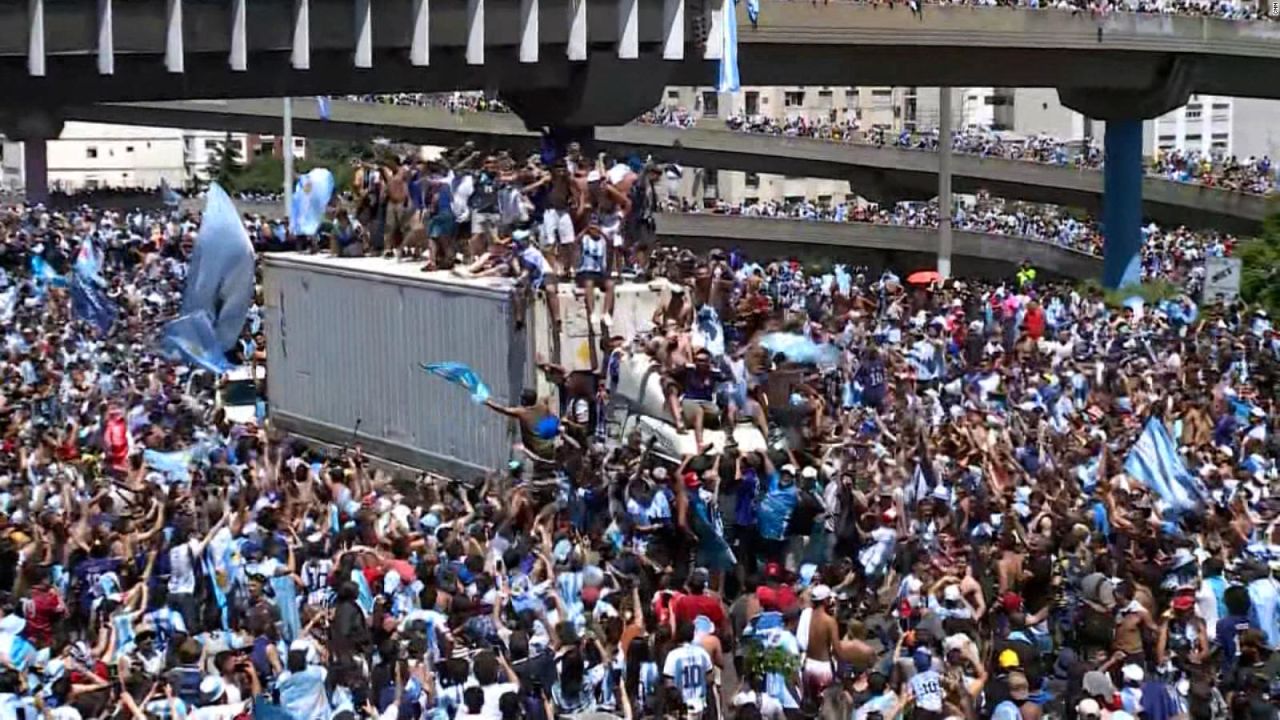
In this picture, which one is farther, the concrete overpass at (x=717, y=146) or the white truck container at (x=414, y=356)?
the concrete overpass at (x=717, y=146)

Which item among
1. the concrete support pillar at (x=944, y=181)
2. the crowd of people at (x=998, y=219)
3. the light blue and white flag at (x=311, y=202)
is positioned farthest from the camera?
the crowd of people at (x=998, y=219)

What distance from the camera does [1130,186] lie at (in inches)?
2160

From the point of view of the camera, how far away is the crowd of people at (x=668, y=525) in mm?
13000

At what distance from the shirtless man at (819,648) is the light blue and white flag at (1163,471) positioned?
513 cm

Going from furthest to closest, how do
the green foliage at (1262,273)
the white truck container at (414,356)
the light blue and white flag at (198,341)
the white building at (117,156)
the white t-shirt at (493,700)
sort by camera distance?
the white building at (117,156) < the green foliage at (1262,273) < the light blue and white flag at (198,341) < the white truck container at (414,356) < the white t-shirt at (493,700)

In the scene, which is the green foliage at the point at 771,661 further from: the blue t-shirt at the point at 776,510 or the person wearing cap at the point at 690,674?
the blue t-shirt at the point at 776,510

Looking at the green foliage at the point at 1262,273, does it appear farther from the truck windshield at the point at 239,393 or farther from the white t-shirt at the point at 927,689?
the white t-shirt at the point at 927,689

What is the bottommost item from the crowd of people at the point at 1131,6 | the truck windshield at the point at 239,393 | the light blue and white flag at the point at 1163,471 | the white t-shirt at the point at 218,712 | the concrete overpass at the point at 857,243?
the concrete overpass at the point at 857,243

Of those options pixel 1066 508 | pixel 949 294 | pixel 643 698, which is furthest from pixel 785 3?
pixel 643 698

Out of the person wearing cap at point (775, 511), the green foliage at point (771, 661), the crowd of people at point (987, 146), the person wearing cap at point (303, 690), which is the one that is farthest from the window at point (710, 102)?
the person wearing cap at point (303, 690)

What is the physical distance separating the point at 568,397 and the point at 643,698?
6492 millimetres

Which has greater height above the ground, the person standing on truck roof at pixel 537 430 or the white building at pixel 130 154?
the person standing on truck roof at pixel 537 430

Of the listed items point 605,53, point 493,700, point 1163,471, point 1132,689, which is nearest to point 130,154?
point 605,53

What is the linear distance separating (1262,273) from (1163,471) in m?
22.9
